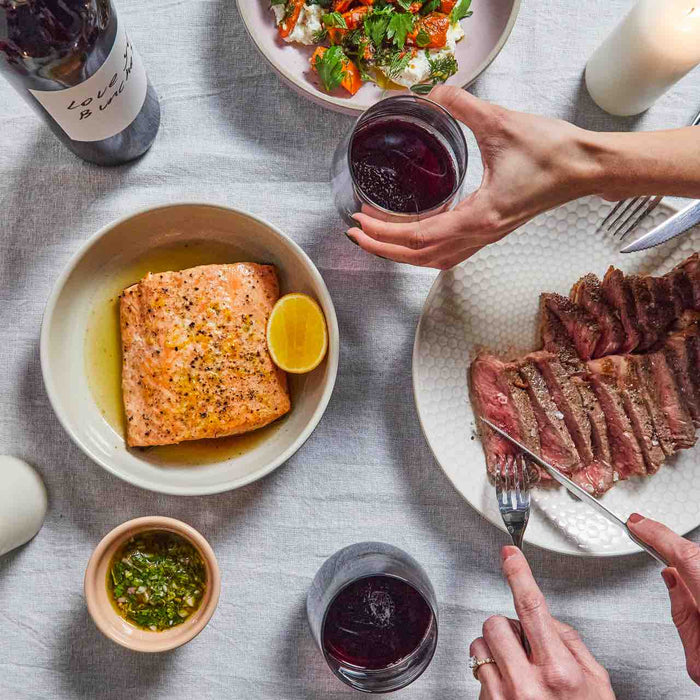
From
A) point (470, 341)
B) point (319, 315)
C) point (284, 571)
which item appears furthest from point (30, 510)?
point (470, 341)

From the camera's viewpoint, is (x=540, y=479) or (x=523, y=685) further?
(x=540, y=479)

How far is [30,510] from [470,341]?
3.76 ft

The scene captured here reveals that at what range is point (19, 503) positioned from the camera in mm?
1649

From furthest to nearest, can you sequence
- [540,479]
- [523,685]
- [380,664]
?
[540,479] < [380,664] < [523,685]

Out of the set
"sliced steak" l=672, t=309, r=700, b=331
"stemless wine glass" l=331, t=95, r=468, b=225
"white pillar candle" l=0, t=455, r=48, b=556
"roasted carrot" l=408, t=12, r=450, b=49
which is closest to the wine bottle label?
"stemless wine glass" l=331, t=95, r=468, b=225

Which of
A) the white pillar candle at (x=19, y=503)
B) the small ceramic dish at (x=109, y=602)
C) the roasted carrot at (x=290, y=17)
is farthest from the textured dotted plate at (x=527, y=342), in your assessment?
the white pillar candle at (x=19, y=503)

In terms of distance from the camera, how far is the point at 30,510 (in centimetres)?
168

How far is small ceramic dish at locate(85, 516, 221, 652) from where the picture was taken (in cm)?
159

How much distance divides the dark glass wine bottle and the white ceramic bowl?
0.23 meters

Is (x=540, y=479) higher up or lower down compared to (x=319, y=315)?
lower down

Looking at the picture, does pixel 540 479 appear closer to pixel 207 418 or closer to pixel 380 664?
pixel 380 664

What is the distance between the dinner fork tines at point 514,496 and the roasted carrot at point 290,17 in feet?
3.88

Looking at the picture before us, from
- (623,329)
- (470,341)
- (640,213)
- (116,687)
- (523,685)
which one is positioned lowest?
(116,687)

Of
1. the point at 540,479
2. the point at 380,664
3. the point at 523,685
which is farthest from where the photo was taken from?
the point at 540,479
